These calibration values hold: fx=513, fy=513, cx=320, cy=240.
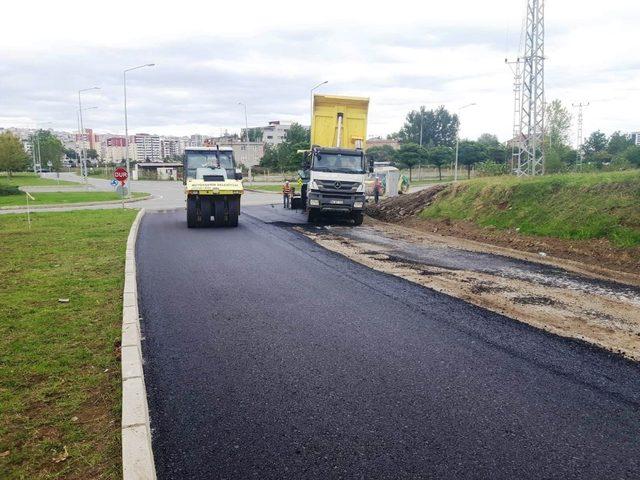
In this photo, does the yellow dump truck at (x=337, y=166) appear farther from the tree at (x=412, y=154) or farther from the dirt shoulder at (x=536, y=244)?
the tree at (x=412, y=154)

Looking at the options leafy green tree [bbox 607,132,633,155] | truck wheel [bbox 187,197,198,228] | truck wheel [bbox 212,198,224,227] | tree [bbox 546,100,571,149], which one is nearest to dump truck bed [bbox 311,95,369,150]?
truck wheel [bbox 212,198,224,227]

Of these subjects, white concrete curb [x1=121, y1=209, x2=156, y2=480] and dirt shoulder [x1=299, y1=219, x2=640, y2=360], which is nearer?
white concrete curb [x1=121, y1=209, x2=156, y2=480]

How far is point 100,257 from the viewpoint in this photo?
11305 mm

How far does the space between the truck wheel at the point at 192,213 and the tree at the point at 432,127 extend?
95452 millimetres

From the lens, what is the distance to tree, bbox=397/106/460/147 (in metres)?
109

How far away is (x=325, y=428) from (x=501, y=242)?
37.1 ft

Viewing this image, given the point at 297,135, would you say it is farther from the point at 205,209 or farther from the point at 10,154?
the point at 205,209

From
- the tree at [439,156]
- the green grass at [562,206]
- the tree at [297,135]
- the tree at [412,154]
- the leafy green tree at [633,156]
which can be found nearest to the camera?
the green grass at [562,206]

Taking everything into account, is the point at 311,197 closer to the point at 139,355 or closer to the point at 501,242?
the point at 501,242

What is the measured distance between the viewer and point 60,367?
4.95 metres

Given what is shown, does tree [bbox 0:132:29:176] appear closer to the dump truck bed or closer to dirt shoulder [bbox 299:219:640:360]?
the dump truck bed

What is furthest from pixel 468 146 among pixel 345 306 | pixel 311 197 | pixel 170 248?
pixel 345 306

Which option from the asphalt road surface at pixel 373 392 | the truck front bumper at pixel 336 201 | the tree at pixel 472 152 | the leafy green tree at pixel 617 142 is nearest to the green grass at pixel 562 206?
the truck front bumper at pixel 336 201

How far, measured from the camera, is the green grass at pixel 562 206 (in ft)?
39.4
